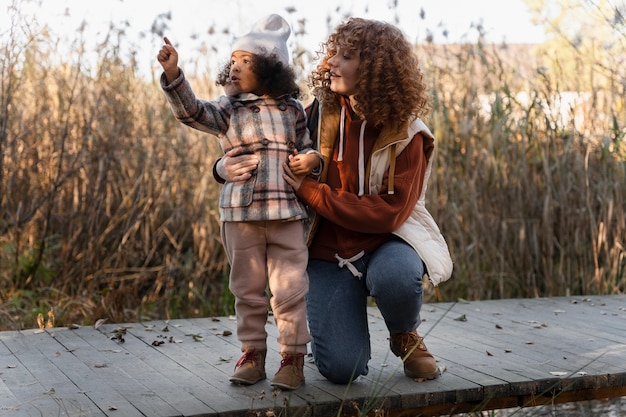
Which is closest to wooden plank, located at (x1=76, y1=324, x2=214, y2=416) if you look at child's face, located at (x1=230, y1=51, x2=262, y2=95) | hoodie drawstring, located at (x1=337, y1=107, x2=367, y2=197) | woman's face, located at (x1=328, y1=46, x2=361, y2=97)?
hoodie drawstring, located at (x1=337, y1=107, x2=367, y2=197)

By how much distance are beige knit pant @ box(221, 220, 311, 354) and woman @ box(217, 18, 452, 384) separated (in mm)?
141

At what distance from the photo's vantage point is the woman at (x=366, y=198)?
2814 mm

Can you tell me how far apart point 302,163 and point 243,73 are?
31 centimetres

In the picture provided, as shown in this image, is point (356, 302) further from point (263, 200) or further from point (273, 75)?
point (273, 75)

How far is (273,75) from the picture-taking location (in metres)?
2.73

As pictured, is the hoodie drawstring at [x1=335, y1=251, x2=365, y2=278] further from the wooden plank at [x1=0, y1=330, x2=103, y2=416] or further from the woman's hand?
the wooden plank at [x1=0, y1=330, x2=103, y2=416]

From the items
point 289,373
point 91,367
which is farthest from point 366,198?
point 91,367

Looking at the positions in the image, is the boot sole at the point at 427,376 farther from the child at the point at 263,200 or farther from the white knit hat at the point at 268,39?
the white knit hat at the point at 268,39

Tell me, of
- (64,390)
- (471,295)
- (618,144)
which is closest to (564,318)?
(471,295)

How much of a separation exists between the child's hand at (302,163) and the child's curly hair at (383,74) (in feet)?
0.83

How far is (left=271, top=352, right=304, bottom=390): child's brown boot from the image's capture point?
2.71 metres

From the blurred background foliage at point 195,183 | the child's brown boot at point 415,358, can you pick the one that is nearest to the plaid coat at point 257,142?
the child's brown boot at point 415,358

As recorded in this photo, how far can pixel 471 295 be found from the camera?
5066 millimetres

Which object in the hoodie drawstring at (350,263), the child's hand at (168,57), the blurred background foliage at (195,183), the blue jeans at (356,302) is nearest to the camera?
the child's hand at (168,57)
